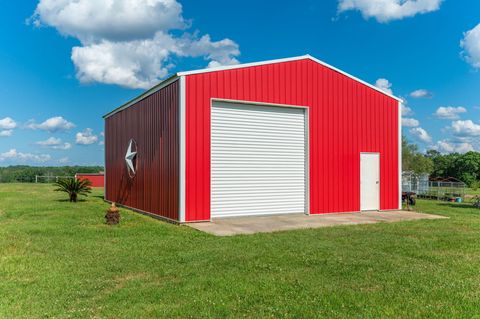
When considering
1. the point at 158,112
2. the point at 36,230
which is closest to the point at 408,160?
the point at 158,112

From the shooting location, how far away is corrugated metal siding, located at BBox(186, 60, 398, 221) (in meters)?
10.8

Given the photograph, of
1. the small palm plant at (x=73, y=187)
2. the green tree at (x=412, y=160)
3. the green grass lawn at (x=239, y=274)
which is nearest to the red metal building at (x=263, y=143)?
the green grass lawn at (x=239, y=274)

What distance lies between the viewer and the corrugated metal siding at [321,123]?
10.8 m

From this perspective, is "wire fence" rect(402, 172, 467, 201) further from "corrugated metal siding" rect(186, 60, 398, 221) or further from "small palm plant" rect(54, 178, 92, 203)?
"small palm plant" rect(54, 178, 92, 203)

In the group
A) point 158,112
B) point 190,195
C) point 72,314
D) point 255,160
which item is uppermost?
point 158,112

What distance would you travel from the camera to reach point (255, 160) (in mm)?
12062

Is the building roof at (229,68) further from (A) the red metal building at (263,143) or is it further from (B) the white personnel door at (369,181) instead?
(B) the white personnel door at (369,181)

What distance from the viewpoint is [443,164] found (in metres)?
68.4

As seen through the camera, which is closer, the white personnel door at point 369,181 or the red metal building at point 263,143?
the red metal building at point 263,143

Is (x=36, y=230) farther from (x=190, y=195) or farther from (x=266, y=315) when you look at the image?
(x=266, y=315)

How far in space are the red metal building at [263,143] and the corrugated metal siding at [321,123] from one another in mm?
31

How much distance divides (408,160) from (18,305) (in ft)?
134

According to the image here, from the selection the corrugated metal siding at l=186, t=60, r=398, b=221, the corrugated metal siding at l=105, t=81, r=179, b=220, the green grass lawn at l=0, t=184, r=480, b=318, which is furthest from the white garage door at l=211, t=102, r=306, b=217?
the green grass lawn at l=0, t=184, r=480, b=318

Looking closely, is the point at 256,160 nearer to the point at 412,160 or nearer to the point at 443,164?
the point at 412,160
